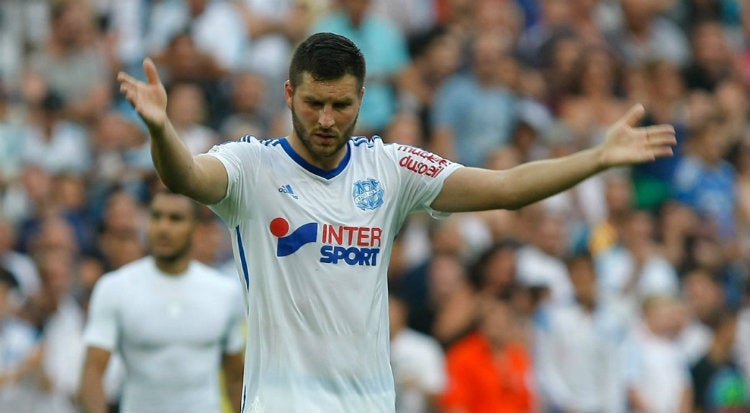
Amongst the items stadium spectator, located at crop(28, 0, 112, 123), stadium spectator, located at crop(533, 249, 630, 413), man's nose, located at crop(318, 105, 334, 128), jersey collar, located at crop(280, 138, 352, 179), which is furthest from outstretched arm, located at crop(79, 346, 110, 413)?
stadium spectator, located at crop(28, 0, 112, 123)

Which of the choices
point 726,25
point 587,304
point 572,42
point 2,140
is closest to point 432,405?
point 587,304

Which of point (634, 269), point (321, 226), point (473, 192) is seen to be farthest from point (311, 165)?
point (634, 269)

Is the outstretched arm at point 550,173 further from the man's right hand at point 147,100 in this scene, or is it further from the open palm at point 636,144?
the man's right hand at point 147,100

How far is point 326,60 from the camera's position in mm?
6625

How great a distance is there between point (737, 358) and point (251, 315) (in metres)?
9.03

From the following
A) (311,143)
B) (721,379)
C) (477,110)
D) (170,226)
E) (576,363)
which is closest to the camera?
(311,143)

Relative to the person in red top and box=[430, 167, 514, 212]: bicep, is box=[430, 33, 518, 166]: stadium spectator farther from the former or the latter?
box=[430, 167, 514, 212]: bicep

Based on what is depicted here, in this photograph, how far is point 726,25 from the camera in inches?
787

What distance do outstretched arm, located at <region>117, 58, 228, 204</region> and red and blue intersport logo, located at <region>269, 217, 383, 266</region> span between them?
A: 0.48 metres

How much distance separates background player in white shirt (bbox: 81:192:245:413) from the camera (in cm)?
972

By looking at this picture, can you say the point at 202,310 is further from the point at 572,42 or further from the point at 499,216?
the point at 572,42

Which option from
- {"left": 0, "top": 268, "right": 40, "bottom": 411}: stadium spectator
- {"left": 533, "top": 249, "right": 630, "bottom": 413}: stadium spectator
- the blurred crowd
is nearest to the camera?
{"left": 0, "top": 268, "right": 40, "bottom": 411}: stadium spectator

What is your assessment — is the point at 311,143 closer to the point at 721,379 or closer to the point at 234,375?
the point at 234,375

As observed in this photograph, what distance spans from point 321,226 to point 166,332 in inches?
132
